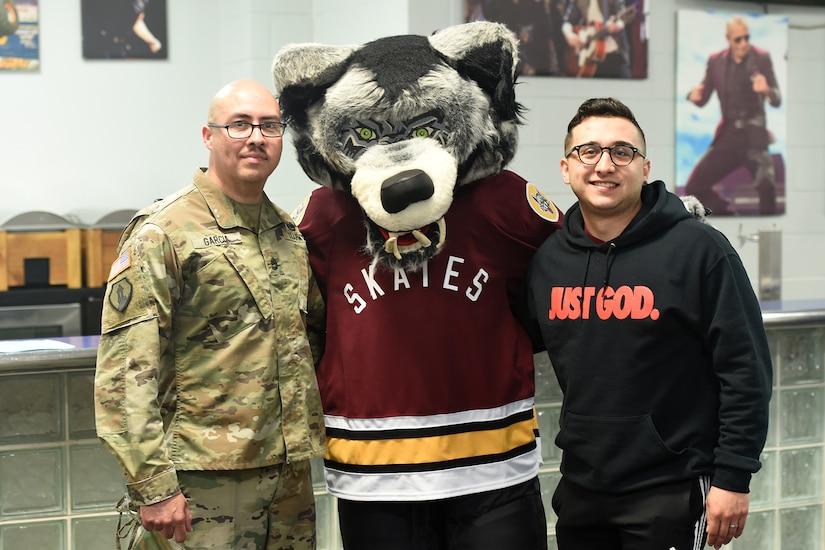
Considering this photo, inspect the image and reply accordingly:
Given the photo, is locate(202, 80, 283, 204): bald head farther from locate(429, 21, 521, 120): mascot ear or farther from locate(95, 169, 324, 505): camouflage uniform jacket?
locate(429, 21, 521, 120): mascot ear

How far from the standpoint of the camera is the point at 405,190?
5.71 ft

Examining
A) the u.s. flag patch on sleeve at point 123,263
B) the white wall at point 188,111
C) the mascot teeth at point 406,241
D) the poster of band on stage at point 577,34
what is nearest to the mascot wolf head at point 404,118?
the mascot teeth at point 406,241

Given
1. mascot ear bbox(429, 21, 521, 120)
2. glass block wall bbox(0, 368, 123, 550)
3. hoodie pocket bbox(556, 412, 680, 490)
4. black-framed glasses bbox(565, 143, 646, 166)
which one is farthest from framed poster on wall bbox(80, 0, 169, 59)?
hoodie pocket bbox(556, 412, 680, 490)

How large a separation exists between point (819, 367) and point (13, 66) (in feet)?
11.8

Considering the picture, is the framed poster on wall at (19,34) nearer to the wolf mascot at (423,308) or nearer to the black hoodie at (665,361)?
the wolf mascot at (423,308)

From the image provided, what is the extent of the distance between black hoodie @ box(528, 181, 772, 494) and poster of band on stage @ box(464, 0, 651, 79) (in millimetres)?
2054

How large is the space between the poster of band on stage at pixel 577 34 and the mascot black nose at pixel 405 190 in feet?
6.71

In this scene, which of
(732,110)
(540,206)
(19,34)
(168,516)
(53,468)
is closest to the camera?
(168,516)

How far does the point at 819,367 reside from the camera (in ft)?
8.93

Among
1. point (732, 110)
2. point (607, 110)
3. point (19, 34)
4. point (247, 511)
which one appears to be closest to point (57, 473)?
point (247, 511)

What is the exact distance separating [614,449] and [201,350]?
787mm

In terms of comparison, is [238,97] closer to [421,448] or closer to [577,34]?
[421,448]

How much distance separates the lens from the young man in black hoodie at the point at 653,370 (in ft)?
5.69

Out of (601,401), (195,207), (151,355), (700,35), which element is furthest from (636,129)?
(700,35)
